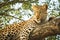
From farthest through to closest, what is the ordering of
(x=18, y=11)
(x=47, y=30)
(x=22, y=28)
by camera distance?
(x=18, y=11) → (x=22, y=28) → (x=47, y=30)

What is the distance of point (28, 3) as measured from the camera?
1.86 metres

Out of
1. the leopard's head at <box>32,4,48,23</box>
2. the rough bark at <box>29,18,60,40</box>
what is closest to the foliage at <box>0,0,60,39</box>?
the leopard's head at <box>32,4,48,23</box>

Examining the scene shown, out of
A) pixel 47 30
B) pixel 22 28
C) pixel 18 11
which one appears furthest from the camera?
pixel 18 11

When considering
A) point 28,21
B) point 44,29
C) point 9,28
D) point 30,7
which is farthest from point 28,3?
point 44,29

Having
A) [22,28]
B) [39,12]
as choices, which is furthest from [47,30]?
[39,12]

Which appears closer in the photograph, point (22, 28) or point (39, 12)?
point (22, 28)

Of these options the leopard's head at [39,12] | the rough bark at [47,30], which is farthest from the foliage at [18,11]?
the rough bark at [47,30]

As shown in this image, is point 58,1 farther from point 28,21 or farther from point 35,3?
point 28,21

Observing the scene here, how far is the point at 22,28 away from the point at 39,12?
0.28 meters

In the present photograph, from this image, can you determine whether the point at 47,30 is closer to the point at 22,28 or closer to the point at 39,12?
the point at 22,28

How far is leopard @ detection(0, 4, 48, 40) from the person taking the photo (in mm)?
1693

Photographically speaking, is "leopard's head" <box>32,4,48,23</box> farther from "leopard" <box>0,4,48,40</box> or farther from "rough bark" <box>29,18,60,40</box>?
"rough bark" <box>29,18,60,40</box>

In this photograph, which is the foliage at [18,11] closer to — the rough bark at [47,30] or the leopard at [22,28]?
the leopard at [22,28]

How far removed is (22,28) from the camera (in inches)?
69.1
